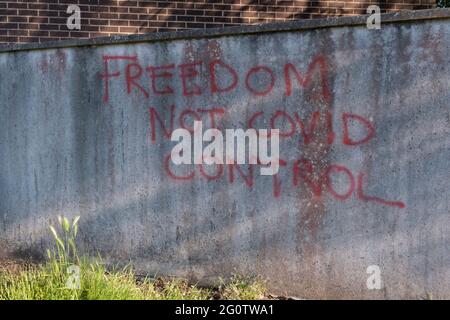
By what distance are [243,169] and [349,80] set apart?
101 cm

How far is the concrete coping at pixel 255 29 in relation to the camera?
3.43 m

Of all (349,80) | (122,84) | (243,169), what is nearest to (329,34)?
(349,80)

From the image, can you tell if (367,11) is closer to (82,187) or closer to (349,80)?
(349,80)

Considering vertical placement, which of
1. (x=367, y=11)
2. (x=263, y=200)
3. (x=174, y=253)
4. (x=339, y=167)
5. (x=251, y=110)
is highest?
(x=367, y=11)

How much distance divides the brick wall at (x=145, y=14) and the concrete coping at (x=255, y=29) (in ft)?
3.84

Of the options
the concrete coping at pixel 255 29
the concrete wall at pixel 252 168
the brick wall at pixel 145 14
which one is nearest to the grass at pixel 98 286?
the concrete wall at pixel 252 168

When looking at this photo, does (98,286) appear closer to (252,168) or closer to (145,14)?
(252,168)

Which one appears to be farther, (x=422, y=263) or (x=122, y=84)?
(x=122, y=84)

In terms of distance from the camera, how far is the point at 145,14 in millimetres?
5621

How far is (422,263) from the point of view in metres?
3.49

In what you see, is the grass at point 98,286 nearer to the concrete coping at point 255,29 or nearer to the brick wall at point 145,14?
the concrete coping at point 255,29

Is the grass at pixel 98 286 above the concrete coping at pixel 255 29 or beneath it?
beneath

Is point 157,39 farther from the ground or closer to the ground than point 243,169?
farther from the ground

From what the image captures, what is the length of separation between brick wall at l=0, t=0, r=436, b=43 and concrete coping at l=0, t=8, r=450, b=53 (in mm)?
1169
